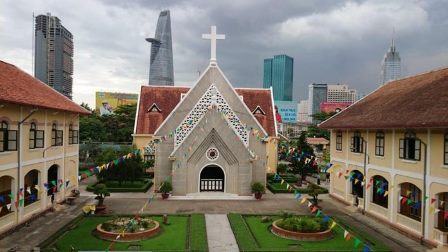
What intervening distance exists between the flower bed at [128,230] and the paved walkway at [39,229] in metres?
2.77

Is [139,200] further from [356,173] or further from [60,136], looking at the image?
[356,173]

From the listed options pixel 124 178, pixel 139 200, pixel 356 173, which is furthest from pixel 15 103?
pixel 356 173

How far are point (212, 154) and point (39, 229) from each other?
13.0 metres

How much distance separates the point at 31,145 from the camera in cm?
2098

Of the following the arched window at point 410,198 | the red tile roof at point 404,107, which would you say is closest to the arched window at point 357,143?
the red tile roof at point 404,107

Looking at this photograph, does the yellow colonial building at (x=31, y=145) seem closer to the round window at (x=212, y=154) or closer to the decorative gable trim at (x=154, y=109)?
the round window at (x=212, y=154)

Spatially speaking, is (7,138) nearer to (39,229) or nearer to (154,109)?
(39,229)

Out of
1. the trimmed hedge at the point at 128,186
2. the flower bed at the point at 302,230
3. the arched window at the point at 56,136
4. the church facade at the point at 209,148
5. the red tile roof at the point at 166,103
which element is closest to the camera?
the flower bed at the point at 302,230

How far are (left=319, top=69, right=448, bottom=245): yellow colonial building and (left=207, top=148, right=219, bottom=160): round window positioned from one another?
8.26 m

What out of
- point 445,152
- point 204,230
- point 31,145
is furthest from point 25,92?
point 445,152

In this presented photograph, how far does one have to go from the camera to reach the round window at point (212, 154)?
2834cm

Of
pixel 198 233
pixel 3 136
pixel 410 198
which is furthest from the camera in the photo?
pixel 410 198

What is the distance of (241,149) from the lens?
28.3 m

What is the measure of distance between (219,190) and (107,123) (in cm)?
3485
